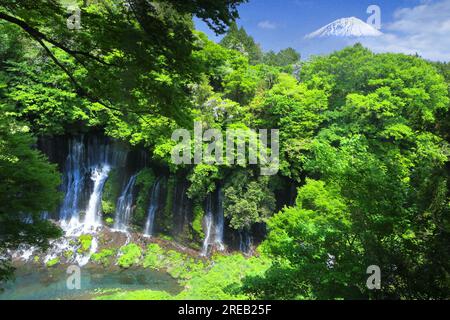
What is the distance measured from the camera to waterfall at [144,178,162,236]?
2084cm

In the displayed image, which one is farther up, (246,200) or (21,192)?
(21,192)

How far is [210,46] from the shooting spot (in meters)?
22.6

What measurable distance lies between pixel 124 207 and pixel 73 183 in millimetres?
3857

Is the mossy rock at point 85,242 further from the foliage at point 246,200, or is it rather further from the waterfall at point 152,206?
the foliage at point 246,200

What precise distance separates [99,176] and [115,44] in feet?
61.0

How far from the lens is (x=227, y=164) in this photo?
60.5 feet

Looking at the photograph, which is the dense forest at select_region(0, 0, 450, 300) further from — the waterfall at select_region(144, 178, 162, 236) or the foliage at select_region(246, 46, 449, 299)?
the waterfall at select_region(144, 178, 162, 236)

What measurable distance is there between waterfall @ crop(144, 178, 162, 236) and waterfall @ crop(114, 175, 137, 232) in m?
1.34

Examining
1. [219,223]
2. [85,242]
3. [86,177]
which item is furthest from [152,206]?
[86,177]

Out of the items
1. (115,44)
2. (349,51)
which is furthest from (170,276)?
(349,51)

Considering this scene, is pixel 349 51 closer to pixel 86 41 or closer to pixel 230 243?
pixel 230 243

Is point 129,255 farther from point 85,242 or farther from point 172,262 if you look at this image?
point 85,242

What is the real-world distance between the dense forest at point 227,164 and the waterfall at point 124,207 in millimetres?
192

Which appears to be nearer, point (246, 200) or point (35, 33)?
point (35, 33)
